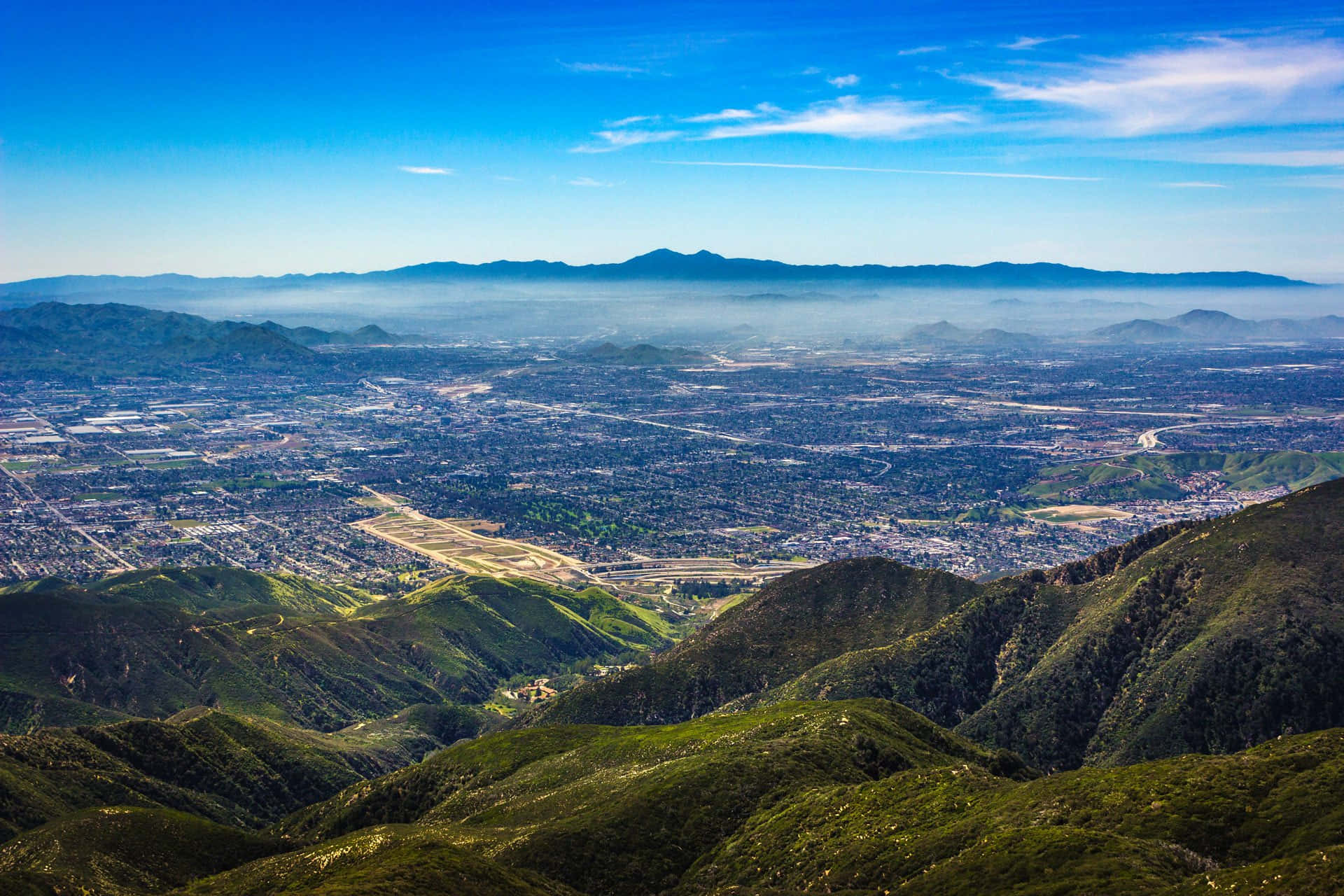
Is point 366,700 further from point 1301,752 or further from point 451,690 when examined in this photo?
point 1301,752

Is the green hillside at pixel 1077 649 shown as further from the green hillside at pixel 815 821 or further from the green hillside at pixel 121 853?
the green hillside at pixel 121 853

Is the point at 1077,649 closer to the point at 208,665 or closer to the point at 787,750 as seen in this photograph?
the point at 787,750

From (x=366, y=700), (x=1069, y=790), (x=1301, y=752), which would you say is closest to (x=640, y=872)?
(x=1069, y=790)

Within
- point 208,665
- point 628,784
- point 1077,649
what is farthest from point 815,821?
point 208,665

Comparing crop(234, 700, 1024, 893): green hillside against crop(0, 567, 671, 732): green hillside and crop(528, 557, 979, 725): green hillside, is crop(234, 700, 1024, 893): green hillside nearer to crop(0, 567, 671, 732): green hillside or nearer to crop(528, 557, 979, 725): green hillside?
crop(528, 557, 979, 725): green hillside

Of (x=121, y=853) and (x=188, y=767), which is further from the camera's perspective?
(x=188, y=767)

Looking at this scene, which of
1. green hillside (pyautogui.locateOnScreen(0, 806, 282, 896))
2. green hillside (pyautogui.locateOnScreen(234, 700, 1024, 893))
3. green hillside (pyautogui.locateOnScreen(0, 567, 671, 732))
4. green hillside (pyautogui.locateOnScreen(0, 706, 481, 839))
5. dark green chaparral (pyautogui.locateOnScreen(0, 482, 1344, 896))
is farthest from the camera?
green hillside (pyautogui.locateOnScreen(0, 567, 671, 732))

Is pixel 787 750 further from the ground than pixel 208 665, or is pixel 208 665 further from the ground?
pixel 787 750

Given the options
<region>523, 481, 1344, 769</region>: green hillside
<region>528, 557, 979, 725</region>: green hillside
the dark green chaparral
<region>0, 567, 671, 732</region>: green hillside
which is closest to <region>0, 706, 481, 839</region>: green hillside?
the dark green chaparral

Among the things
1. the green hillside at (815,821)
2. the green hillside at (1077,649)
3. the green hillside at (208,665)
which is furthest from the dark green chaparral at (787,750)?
the green hillside at (208,665)
